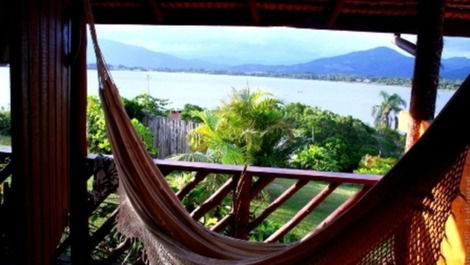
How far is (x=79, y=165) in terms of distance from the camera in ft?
7.37

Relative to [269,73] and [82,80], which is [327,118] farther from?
[82,80]

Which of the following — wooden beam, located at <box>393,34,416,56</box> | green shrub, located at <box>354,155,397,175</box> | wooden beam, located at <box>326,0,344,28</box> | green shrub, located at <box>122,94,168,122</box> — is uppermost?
green shrub, located at <box>122,94,168,122</box>

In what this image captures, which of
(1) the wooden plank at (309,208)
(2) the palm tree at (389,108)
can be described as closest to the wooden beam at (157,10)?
(1) the wooden plank at (309,208)

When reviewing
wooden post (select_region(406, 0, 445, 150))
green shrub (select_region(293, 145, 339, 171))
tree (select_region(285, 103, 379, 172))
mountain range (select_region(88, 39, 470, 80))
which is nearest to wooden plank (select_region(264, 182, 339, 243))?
wooden post (select_region(406, 0, 445, 150))

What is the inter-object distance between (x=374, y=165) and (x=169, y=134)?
137 inches

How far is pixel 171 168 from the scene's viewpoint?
87.5 inches

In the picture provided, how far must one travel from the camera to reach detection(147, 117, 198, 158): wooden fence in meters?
7.35

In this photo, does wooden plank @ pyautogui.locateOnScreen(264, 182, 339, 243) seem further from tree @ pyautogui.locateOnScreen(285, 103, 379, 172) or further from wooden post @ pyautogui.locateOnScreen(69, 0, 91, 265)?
tree @ pyautogui.locateOnScreen(285, 103, 379, 172)

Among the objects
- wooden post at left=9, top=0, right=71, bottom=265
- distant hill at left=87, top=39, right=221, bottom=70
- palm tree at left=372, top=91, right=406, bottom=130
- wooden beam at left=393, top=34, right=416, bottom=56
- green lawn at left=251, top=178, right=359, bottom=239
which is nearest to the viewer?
wooden post at left=9, top=0, right=71, bottom=265

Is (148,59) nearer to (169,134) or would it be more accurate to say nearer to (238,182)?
(169,134)

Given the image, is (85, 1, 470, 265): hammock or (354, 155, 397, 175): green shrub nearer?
(85, 1, 470, 265): hammock

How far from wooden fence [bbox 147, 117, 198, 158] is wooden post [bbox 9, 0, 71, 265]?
537 cm

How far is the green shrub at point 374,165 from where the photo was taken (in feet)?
21.5

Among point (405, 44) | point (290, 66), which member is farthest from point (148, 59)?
point (405, 44)
